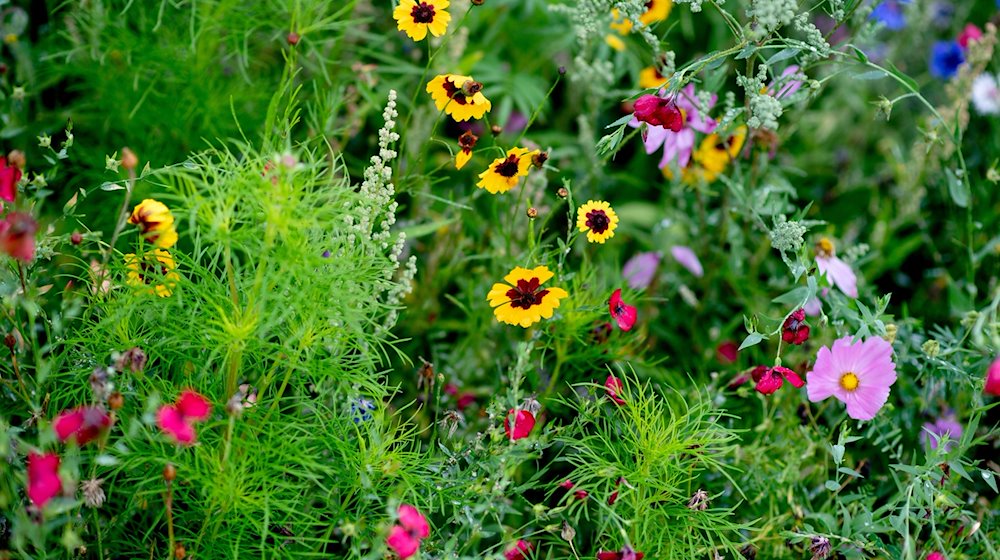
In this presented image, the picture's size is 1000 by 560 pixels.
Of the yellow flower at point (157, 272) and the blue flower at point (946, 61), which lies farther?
the blue flower at point (946, 61)

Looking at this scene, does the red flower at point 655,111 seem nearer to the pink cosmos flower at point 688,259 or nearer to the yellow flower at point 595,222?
the yellow flower at point 595,222

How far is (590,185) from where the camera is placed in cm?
149

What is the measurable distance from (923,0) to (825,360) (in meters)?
1.42

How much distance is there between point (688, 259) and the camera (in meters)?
1.46

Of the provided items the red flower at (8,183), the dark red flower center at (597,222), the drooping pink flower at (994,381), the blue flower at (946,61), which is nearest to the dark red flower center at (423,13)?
the dark red flower center at (597,222)

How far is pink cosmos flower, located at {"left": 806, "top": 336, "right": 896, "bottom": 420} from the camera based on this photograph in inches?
40.6

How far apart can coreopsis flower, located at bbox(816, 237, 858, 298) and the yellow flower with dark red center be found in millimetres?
798

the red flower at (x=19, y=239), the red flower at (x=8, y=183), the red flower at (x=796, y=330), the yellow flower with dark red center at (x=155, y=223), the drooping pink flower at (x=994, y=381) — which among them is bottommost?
the red flower at (x=796, y=330)

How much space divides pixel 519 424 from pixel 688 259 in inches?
24.3

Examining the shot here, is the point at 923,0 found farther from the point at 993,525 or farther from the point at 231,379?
the point at 231,379

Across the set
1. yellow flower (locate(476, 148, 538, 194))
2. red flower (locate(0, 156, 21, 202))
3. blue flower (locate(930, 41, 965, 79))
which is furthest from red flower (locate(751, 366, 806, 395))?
blue flower (locate(930, 41, 965, 79))

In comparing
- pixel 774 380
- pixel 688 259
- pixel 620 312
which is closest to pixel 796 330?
pixel 774 380

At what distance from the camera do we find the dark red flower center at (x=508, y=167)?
3.42 ft

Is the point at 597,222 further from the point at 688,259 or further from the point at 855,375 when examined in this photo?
the point at 688,259
